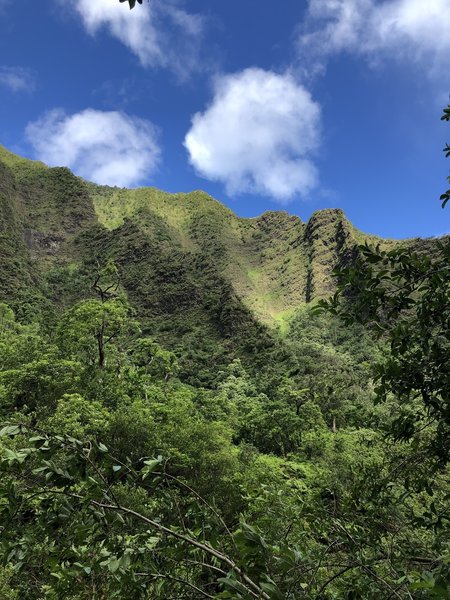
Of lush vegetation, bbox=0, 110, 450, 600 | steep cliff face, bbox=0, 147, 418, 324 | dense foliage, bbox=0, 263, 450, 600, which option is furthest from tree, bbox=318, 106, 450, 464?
steep cliff face, bbox=0, 147, 418, 324

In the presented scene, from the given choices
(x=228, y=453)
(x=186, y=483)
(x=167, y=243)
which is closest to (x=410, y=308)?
(x=186, y=483)

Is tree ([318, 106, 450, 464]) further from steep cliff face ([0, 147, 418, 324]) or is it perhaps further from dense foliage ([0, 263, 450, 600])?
steep cliff face ([0, 147, 418, 324])

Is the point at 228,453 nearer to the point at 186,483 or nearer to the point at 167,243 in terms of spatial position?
the point at 186,483

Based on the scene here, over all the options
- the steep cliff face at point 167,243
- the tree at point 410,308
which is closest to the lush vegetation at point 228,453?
the tree at point 410,308

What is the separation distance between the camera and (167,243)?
15300cm

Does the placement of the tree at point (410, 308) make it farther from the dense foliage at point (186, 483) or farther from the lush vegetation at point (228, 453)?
the dense foliage at point (186, 483)

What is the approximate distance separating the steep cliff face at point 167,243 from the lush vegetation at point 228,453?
24.2m

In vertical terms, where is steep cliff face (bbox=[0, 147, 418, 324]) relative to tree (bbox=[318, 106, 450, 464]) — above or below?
above

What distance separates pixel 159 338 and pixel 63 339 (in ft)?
205

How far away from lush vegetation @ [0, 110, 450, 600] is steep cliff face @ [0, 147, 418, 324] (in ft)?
79.3

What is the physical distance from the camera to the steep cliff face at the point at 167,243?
105 meters

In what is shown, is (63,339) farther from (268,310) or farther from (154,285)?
(268,310)

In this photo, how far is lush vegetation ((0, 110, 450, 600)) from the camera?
180 cm

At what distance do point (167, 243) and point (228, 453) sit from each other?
455 ft
